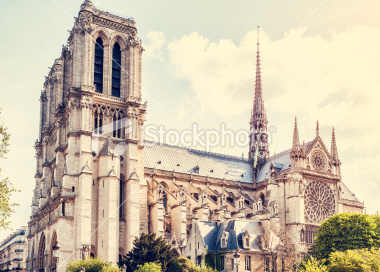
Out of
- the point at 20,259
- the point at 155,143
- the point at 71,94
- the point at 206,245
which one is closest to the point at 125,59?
the point at 71,94

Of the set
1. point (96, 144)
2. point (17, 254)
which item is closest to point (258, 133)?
point (96, 144)

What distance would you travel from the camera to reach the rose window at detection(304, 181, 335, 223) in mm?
78500

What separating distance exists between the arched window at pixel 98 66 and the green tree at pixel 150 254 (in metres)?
24.7

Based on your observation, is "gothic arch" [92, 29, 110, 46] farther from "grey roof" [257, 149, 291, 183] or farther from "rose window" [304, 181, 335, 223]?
"rose window" [304, 181, 335, 223]

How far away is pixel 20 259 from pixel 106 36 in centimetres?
6490

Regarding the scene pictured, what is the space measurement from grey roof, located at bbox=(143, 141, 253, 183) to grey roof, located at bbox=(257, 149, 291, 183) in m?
1.94

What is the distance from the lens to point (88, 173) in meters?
64.6

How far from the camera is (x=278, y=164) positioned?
8431 centimetres

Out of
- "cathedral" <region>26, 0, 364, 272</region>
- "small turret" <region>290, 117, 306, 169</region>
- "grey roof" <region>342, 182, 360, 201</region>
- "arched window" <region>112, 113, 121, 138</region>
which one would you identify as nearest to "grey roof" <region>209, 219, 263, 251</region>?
"cathedral" <region>26, 0, 364, 272</region>

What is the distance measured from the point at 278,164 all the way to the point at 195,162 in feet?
42.0

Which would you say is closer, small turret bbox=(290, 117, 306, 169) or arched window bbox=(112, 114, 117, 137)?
arched window bbox=(112, 114, 117, 137)

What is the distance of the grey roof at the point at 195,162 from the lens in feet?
262

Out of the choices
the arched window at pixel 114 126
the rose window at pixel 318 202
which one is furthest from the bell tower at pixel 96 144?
the rose window at pixel 318 202

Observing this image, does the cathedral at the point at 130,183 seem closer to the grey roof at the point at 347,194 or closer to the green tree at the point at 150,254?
the green tree at the point at 150,254
